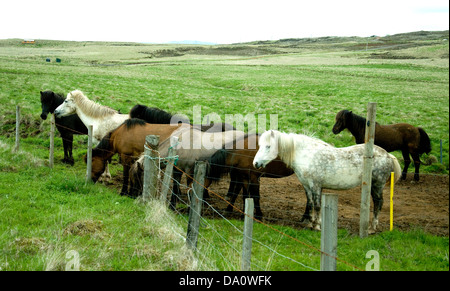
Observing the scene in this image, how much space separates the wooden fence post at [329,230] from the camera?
3258mm

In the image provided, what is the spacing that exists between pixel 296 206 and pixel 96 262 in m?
5.37

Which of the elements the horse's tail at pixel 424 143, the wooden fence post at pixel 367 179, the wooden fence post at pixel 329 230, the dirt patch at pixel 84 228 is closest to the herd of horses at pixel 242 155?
the wooden fence post at pixel 367 179

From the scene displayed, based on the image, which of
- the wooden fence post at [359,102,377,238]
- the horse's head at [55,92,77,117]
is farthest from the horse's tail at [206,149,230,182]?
the horse's head at [55,92,77,117]

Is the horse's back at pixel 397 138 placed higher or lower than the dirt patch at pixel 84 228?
higher

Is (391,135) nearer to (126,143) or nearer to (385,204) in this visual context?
(385,204)

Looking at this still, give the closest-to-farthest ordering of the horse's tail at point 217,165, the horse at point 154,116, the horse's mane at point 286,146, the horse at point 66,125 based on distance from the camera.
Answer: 1. the horse's mane at point 286,146
2. the horse's tail at point 217,165
3. the horse at point 154,116
4. the horse at point 66,125

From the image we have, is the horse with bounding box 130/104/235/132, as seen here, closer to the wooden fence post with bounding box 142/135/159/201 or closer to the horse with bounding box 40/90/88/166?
the horse with bounding box 40/90/88/166

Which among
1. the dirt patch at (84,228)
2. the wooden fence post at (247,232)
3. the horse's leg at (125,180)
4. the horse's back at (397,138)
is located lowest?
the horse's leg at (125,180)

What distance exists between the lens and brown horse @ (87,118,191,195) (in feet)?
30.8

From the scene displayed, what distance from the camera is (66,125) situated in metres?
12.9

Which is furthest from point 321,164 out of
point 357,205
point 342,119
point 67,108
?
point 67,108

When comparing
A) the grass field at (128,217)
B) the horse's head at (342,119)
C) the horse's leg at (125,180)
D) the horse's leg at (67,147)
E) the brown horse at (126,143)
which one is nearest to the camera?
the grass field at (128,217)

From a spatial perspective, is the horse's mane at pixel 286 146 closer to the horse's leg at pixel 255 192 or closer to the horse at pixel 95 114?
the horse's leg at pixel 255 192
